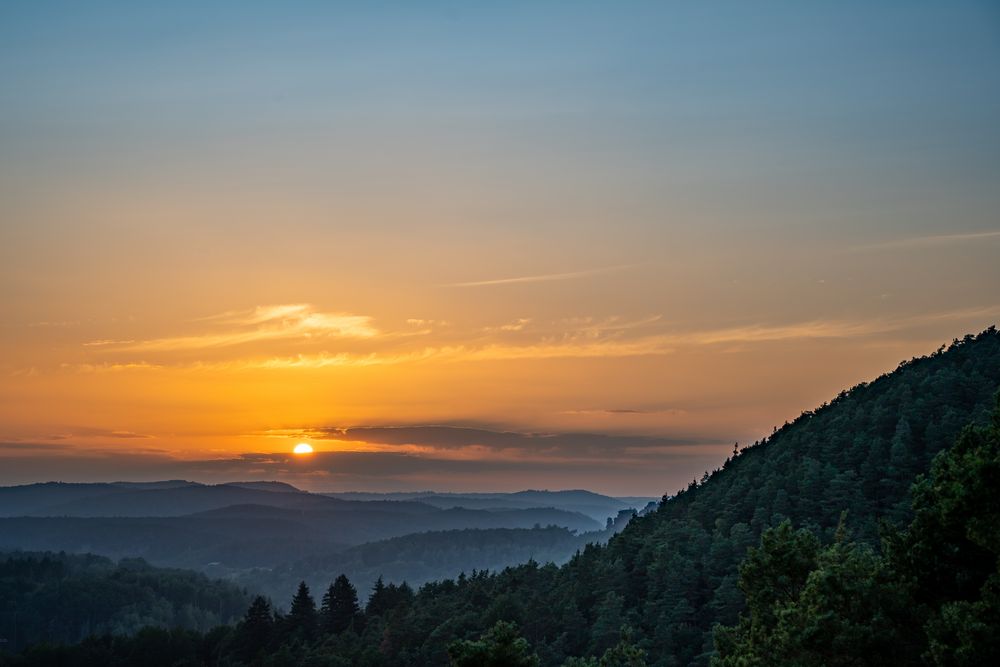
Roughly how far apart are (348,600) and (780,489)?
258 feet

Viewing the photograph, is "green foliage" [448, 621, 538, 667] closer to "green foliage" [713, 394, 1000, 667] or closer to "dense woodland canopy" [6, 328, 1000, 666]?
"dense woodland canopy" [6, 328, 1000, 666]

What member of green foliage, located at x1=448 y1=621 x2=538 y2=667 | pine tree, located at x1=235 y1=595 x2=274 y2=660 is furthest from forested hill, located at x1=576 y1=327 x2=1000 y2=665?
pine tree, located at x1=235 y1=595 x2=274 y2=660

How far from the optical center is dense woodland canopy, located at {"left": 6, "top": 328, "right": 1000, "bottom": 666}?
30797 millimetres

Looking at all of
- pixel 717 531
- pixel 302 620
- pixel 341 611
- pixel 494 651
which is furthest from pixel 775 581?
pixel 302 620

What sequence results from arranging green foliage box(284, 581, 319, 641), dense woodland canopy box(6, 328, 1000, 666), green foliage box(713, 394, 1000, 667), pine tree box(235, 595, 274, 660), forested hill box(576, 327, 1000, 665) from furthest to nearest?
pine tree box(235, 595, 274, 660) → green foliage box(284, 581, 319, 641) → forested hill box(576, 327, 1000, 665) → dense woodland canopy box(6, 328, 1000, 666) → green foliage box(713, 394, 1000, 667)

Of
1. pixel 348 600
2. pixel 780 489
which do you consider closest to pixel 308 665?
pixel 348 600

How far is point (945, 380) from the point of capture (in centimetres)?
12031

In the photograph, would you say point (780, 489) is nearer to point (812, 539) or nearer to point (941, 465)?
point (812, 539)

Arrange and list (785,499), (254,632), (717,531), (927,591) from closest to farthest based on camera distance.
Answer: (927,591) → (717,531) → (785,499) → (254,632)

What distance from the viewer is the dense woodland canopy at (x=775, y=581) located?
101 feet

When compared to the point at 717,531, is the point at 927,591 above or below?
above

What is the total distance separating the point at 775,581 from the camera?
43.8m

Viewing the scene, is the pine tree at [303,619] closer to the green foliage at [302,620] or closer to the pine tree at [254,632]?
the green foliage at [302,620]

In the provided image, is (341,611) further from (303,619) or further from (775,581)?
(775,581)
